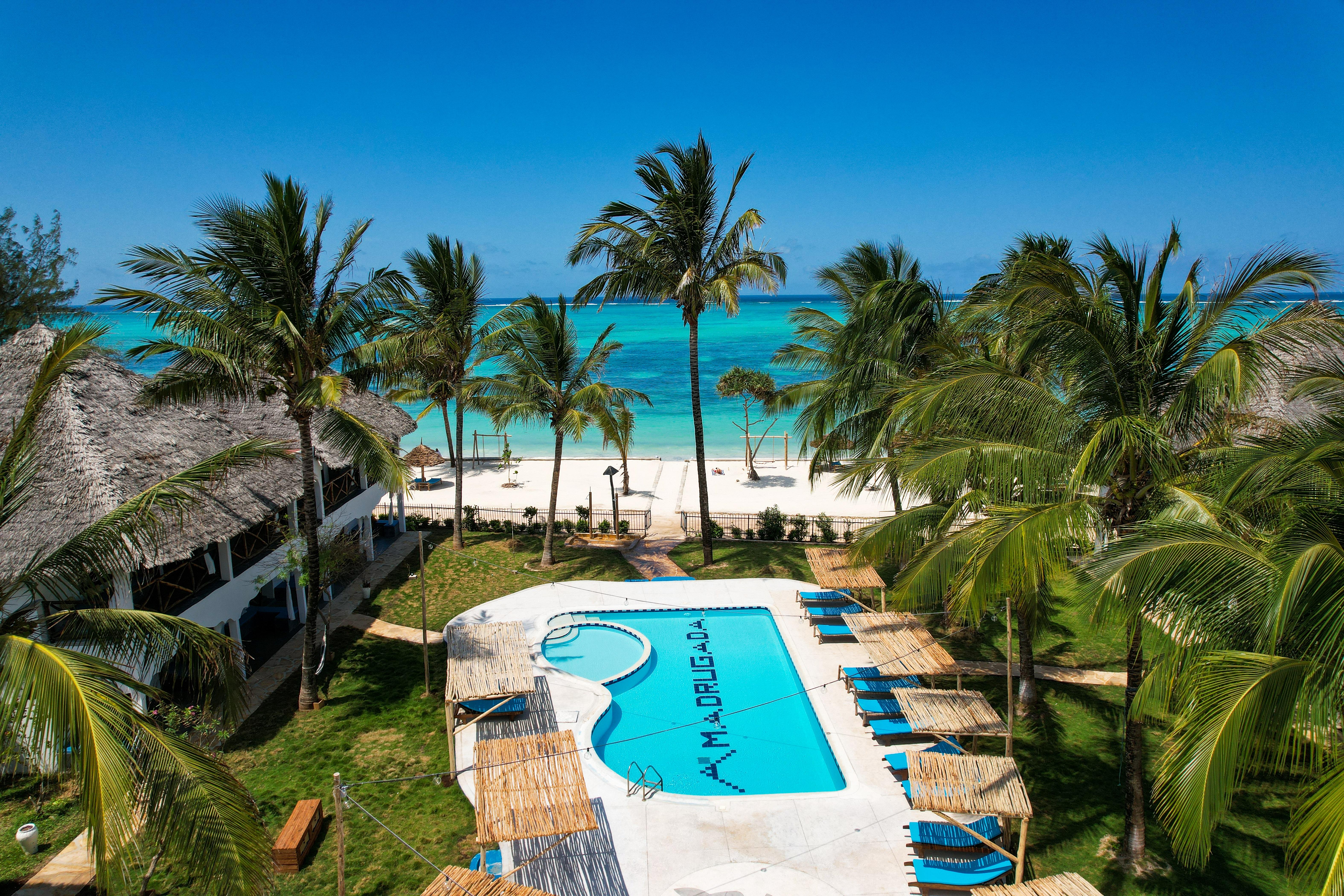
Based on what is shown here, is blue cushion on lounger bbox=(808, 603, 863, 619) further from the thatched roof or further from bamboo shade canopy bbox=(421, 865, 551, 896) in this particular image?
the thatched roof

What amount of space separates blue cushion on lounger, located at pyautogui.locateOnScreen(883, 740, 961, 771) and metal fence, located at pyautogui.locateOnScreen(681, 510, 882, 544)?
30.0 ft

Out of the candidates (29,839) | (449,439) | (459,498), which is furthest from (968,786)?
(449,439)

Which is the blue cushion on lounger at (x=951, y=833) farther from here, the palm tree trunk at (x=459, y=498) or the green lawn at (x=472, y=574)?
the palm tree trunk at (x=459, y=498)

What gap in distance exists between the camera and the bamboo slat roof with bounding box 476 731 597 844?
8773mm

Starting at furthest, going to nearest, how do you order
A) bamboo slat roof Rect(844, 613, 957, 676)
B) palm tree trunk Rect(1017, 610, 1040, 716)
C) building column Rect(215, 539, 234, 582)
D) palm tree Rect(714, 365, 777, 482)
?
palm tree Rect(714, 365, 777, 482)
building column Rect(215, 539, 234, 582)
bamboo slat roof Rect(844, 613, 957, 676)
palm tree trunk Rect(1017, 610, 1040, 716)

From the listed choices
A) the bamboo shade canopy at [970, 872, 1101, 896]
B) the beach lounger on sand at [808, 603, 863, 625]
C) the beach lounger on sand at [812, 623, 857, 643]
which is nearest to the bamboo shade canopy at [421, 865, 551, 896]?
the bamboo shade canopy at [970, 872, 1101, 896]

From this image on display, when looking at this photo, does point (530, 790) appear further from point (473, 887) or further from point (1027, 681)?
point (1027, 681)

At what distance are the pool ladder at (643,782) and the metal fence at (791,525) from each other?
10.7 metres

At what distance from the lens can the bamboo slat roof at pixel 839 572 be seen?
15906 mm

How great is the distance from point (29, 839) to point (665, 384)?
6176 cm

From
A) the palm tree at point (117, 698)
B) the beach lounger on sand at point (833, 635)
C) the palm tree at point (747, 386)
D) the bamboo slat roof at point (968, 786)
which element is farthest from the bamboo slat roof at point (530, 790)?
the palm tree at point (747, 386)

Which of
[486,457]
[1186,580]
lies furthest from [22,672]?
[486,457]

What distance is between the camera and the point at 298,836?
9.35 metres

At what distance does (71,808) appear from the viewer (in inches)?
397
